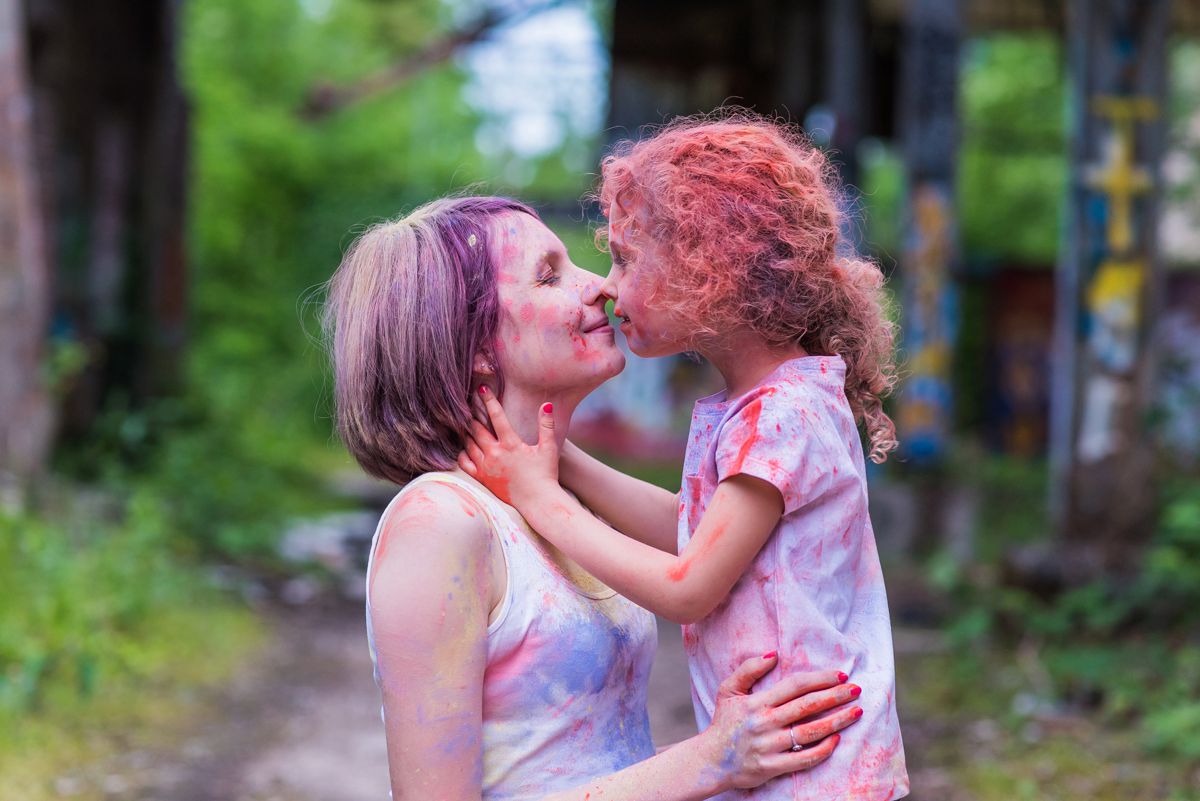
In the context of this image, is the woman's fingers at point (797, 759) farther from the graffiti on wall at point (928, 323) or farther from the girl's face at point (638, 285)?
the graffiti on wall at point (928, 323)

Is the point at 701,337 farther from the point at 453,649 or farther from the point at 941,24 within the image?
the point at 941,24

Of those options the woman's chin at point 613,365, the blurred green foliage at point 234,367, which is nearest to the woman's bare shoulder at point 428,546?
the woman's chin at point 613,365

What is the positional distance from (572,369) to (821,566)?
0.51 meters

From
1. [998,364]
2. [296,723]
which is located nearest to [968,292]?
[998,364]

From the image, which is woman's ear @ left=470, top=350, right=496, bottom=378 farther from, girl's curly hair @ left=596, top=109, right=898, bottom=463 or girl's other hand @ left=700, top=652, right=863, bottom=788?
girl's other hand @ left=700, top=652, right=863, bottom=788

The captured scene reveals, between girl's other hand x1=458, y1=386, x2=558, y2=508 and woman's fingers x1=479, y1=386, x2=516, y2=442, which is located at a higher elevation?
woman's fingers x1=479, y1=386, x2=516, y2=442

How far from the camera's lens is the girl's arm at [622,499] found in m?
2.25

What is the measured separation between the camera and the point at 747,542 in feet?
6.06

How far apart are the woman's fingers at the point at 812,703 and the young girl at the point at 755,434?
5cm

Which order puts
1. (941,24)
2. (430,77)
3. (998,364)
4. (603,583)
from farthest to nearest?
(430,77) < (998,364) < (941,24) < (603,583)

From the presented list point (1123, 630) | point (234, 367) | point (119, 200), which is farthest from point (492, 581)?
point (234, 367)

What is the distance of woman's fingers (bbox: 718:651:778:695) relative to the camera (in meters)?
1.85

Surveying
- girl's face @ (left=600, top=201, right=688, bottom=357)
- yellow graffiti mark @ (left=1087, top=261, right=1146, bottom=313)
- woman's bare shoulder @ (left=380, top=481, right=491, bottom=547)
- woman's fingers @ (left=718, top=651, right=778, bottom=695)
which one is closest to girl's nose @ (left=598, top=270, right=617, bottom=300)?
girl's face @ (left=600, top=201, right=688, bottom=357)

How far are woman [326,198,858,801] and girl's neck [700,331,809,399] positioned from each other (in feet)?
0.58
